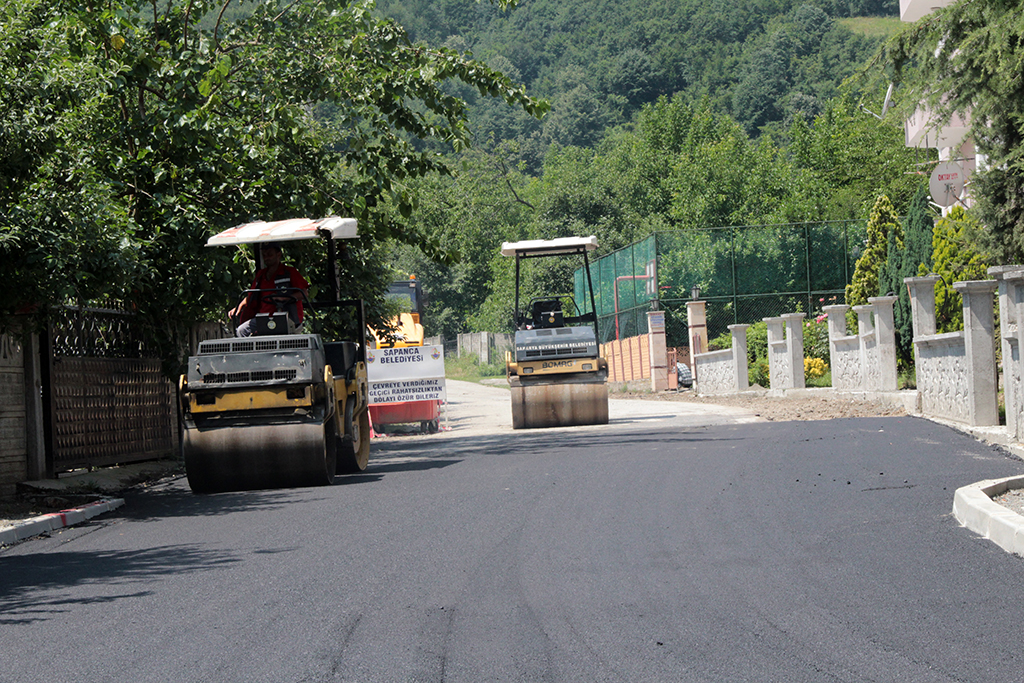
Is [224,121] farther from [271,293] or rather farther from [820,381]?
[820,381]

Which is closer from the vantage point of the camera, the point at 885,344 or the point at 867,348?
the point at 885,344

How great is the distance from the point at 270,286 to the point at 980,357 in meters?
8.62

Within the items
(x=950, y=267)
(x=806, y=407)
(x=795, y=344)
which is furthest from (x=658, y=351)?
(x=806, y=407)

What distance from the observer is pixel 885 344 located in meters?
19.6

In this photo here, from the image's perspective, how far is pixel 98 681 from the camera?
4926 millimetres

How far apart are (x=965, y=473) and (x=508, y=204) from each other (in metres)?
52.4

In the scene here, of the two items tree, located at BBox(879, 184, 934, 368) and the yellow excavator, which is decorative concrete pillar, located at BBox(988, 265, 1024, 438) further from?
the yellow excavator

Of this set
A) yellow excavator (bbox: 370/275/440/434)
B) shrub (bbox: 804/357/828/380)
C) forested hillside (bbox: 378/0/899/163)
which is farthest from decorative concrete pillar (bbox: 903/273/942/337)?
forested hillside (bbox: 378/0/899/163)

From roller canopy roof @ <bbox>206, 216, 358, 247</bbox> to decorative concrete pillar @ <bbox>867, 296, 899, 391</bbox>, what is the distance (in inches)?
421

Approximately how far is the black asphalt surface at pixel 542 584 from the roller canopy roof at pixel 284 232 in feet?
9.01

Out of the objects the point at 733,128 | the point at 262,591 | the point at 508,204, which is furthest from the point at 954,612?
the point at 733,128

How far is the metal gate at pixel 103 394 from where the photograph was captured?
1291 centimetres

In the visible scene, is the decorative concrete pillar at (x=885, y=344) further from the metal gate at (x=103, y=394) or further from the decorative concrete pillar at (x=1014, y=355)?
the metal gate at (x=103, y=394)

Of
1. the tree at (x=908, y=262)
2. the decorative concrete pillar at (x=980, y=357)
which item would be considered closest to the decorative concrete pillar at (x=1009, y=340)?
the decorative concrete pillar at (x=980, y=357)
